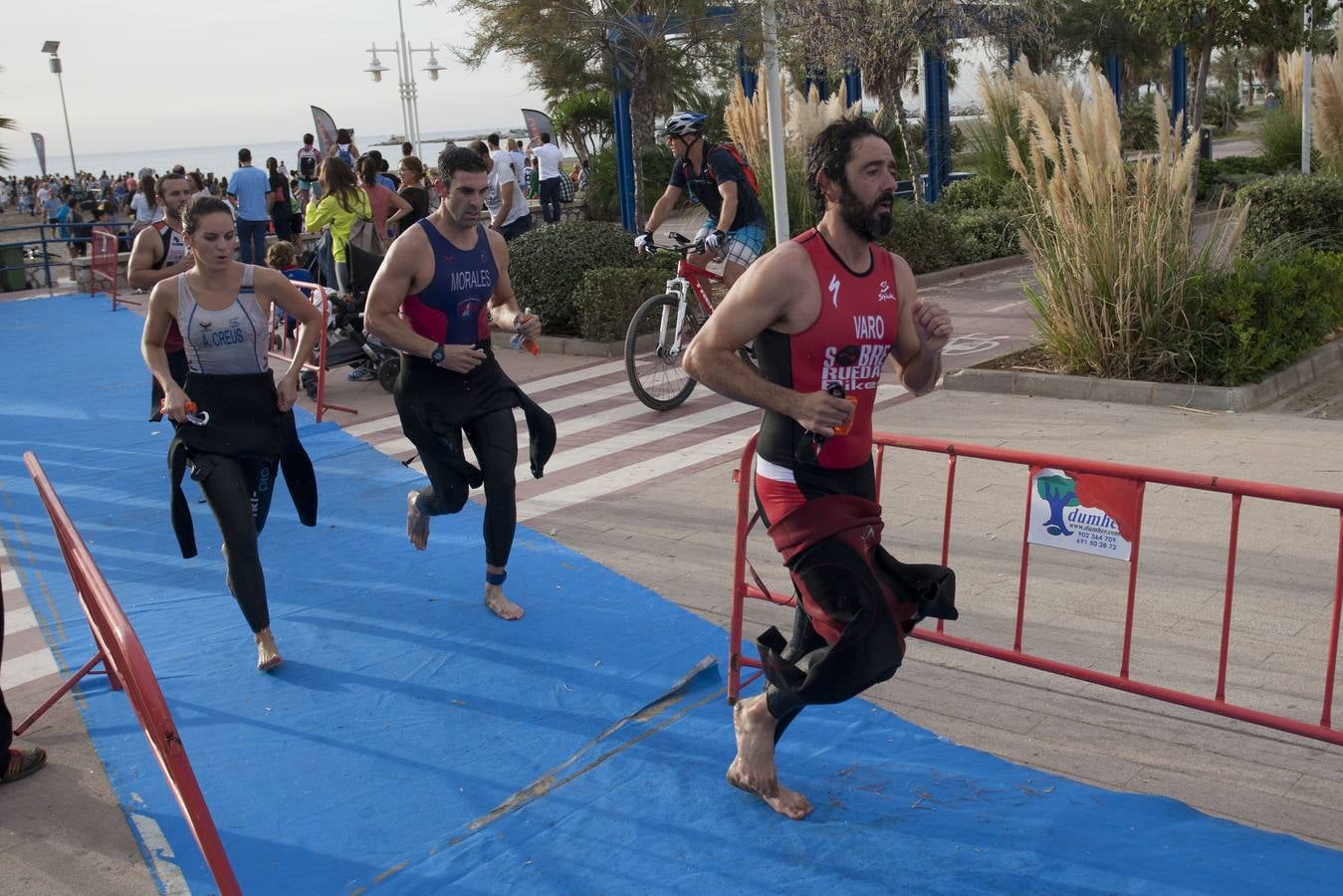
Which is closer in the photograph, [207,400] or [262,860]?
[262,860]

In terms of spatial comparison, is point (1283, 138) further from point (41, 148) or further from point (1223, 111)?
point (41, 148)

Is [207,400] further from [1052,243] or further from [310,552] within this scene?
[1052,243]

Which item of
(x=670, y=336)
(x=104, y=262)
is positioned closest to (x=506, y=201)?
(x=670, y=336)

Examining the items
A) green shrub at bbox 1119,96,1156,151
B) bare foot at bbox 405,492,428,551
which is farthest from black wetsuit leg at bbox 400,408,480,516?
green shrub at bbox 1119,96,1156,151

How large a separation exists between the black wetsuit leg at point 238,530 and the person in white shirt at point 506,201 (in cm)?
1011

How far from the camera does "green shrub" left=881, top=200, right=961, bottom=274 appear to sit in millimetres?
15719

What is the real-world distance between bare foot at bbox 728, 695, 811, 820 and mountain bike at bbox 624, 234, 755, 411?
216 inches

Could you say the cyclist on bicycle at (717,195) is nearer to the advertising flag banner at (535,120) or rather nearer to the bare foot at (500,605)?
the bare foot at (500,605)

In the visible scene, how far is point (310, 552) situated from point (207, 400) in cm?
185

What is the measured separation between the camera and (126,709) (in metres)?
4.95

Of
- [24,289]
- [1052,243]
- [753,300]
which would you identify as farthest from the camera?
[24,289]

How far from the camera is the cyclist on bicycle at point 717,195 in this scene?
9.14 m

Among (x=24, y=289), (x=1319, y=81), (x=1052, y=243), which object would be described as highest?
(x=1319, y=81)

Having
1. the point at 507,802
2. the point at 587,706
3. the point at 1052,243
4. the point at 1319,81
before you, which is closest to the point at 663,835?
the point at 507,802
